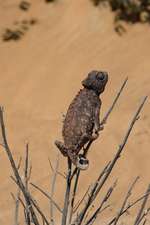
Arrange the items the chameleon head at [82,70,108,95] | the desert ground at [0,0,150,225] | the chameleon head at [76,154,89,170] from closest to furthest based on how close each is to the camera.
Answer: the chameleon head at [76,154,89,170], the chameleon head at [82,70,108,95], the desert ground at [0,0,150,225]

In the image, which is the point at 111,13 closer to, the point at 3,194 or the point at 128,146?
the point at 128,146

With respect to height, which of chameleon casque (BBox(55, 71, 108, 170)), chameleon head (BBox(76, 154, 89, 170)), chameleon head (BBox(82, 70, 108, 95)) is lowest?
chameleon head (BBox(76, 154, 89, 170))

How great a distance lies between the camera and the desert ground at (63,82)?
901cm

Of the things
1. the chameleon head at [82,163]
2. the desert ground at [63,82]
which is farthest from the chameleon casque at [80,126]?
the desert ground at [63,82]

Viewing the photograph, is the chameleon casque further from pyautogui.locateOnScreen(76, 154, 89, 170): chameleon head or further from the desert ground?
the desert ground

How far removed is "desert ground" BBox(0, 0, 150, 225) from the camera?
29.6 feet

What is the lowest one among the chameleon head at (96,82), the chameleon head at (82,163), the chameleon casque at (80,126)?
the chameleon head at (82,163)

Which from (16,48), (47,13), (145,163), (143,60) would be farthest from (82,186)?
(47,13)

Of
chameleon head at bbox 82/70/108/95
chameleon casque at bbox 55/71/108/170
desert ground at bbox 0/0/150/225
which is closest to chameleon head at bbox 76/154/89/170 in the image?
chameleon casque at bbox 55/71/108/170

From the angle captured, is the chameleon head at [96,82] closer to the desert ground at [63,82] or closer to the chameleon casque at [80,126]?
the chameleon casque at [80,126]

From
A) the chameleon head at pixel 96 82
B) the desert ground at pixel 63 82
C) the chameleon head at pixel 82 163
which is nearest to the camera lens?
the chameleon head at pixel 82 163

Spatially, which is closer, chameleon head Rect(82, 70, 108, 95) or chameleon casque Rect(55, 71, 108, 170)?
chameleon casque Rect(55, 71, 108, 170)

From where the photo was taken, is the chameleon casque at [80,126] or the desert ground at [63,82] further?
the desert ground at [63,82]

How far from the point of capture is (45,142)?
9898 millimetres
